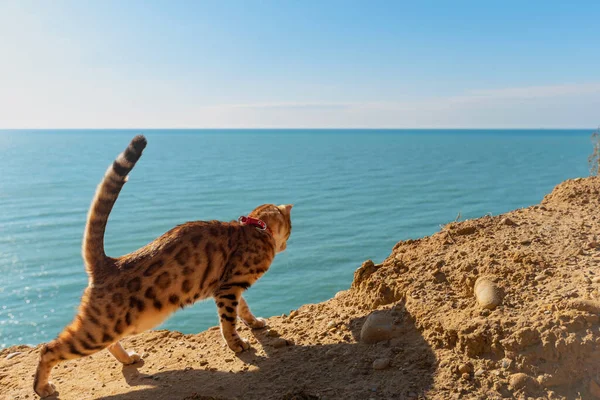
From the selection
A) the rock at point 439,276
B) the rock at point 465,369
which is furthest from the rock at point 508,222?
the rock at point 465,369

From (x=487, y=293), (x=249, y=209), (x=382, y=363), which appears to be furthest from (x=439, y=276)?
(x=249, y=209)

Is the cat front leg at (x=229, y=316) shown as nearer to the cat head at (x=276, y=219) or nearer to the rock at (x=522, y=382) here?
the cat head at (x=276, y=219)

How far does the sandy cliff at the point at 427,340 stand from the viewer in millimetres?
3705

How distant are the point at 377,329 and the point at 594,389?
176 cm

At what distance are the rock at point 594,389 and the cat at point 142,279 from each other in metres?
3.09

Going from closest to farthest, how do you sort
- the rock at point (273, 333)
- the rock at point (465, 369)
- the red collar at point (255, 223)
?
1. the rock at point (465, 369)
2. the rock at point (273, 333)
3. the red collar at point (255, 223)

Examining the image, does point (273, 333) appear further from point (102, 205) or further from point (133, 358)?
point (102, 205)

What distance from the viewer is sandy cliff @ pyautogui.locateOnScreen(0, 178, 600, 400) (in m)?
3.71

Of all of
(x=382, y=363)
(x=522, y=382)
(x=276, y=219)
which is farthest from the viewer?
(x=276, y=219)

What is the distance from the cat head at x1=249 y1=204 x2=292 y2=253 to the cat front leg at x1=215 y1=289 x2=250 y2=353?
1.00 m

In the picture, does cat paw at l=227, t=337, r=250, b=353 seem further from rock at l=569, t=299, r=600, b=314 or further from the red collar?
rock at l=569, t=299, r=600, b=314

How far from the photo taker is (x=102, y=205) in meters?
4.61

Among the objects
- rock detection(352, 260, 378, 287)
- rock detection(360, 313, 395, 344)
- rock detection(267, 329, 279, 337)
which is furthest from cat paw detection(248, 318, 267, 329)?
rock detection(360, 313, 395, 344)

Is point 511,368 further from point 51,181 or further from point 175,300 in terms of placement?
point 51,181
